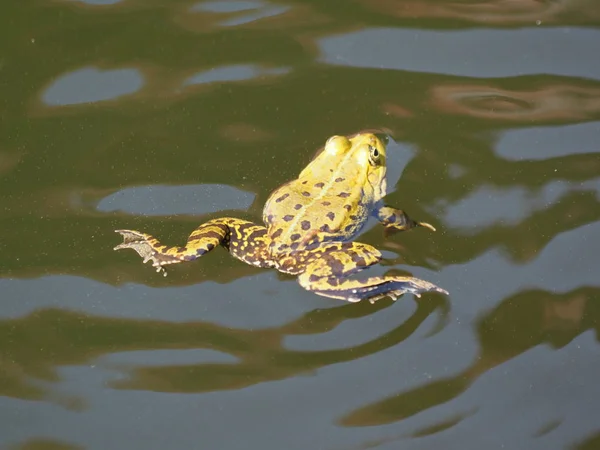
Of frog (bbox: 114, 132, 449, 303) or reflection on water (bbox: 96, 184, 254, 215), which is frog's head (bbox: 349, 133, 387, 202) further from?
reflection on water (bbox: 96, 184, 254, 215)

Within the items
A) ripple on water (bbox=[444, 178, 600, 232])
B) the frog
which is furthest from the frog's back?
ripple on water (bbox=[444, 178, 600, 232])

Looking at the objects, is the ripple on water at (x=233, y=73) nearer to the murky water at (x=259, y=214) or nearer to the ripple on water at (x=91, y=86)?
the murky water at (x=259, y=214)

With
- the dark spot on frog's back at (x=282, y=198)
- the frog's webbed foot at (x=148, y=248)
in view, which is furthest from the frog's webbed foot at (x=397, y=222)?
the frog's webbed foot at (x=148, y=248)

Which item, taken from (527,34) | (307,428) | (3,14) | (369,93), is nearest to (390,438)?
(307,428)

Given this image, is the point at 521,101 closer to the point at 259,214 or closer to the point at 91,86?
the point at 259,214

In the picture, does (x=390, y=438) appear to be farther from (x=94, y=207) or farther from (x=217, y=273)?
(x=94, y=207)

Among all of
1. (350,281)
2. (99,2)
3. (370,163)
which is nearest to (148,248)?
(350,281)
